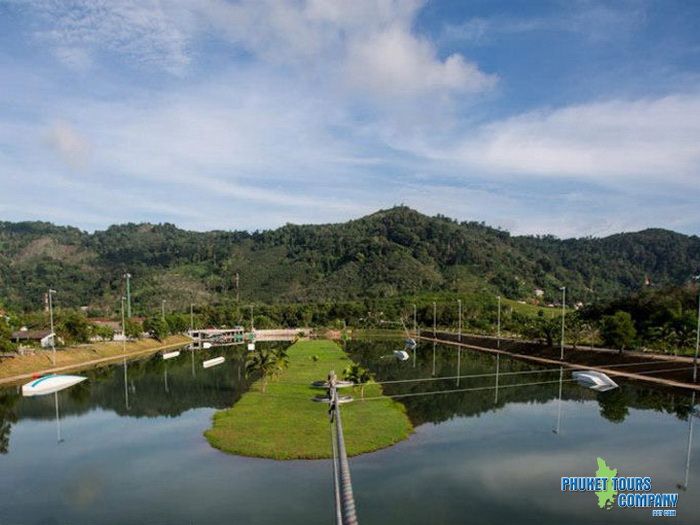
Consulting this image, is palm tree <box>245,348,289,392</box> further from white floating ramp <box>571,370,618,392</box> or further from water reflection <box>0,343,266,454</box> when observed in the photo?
white floating ramp <box>571,370,618,392</box>

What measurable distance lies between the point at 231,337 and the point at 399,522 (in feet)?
449

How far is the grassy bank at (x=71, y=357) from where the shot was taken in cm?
7112

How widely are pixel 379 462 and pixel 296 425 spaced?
10.1m

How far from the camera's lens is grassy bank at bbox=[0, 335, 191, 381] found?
233ft

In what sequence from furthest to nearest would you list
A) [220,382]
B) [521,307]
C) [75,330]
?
[521,307] → [75,330] → [220,382]

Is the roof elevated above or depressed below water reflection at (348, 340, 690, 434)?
below

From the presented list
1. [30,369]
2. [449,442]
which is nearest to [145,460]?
[449,442]

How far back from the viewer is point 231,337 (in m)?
A: 155

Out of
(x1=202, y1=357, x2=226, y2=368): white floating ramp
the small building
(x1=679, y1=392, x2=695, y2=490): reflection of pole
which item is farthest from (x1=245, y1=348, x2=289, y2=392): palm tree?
the small building

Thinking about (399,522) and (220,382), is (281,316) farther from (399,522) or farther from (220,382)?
(399,522)

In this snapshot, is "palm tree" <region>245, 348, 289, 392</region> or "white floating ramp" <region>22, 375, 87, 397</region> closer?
"palm tree" <region>245, 348, 289, 392</region>

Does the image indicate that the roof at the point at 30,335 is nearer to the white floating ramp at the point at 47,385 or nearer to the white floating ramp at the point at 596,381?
the white floating ramp at the point at 47,385

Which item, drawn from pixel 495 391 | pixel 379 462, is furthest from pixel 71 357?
pixel 379 462

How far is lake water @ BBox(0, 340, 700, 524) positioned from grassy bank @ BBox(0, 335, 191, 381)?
15.3 m
